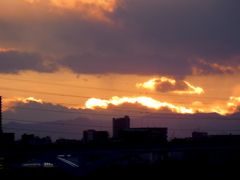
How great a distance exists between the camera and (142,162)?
17188 centimetres

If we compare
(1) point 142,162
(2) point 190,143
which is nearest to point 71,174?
(2) point 190,143

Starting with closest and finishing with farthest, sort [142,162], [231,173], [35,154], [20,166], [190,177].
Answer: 1. [35,154]
2. [190,177]
3. [231,173]
4. [20,166]
5. [142,162]

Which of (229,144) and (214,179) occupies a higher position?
(229,144)

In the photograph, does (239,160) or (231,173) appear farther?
(239,160)

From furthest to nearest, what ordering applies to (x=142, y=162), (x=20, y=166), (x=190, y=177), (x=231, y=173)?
(x=142, y=162), (x=20, y=166), (x=231, y=173), (x=190, y=177)

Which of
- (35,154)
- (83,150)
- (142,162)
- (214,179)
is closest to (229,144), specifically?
(214,179)

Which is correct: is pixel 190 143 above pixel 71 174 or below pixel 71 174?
above

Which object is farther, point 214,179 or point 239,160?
point 239,160

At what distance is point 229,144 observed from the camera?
92562mm

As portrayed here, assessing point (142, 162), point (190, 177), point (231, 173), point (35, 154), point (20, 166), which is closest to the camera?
point (35, 154)

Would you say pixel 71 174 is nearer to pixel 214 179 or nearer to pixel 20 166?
pixel 214 179

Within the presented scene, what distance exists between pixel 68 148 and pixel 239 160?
105211 millimetres

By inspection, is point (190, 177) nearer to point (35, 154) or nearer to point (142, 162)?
point (35, 154)

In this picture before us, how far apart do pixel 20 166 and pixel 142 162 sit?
53537mm
